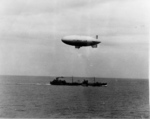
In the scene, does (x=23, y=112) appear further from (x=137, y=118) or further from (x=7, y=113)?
(x=137, y=118)

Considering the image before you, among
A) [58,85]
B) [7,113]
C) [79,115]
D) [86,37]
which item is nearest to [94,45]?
[86,37]

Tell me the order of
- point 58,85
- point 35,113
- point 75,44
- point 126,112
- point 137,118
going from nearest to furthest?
point 75,44 → point 137,118 → point 35,113 → point 126,112 → point 58,85

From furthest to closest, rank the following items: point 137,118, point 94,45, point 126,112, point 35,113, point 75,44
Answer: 1. point 126,112
2. point 35,113
3. point 137,118
4. point 94,45
5. point 75,44

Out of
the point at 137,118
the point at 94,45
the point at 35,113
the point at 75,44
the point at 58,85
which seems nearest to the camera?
the point at 75,44

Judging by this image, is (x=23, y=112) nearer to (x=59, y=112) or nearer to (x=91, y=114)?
(x=59, y=112)

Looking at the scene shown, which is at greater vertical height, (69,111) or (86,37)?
(86,37)

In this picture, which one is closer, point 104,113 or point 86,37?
point 86,37


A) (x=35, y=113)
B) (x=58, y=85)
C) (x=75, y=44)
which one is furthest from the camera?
(x=58, y=85)

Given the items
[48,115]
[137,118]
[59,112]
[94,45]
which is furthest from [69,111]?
[94,45]

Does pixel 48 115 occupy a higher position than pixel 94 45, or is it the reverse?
pixel 94 45
